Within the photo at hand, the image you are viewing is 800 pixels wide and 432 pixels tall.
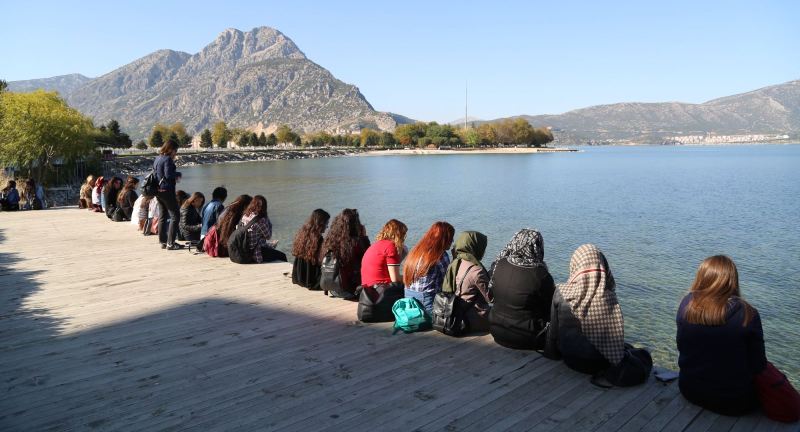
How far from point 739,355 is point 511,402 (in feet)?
6.08

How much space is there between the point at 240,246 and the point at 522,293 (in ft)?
22.3

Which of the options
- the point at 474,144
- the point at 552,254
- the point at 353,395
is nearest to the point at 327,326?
the point at 353,395

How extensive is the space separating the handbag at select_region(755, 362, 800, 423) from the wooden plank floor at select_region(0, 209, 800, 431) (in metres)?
0.10

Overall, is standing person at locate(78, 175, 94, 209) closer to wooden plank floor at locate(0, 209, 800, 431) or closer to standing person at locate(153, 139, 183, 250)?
standing person at locate(153, 139, 183, 250)

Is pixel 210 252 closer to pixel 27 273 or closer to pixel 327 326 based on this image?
pixel 27 273

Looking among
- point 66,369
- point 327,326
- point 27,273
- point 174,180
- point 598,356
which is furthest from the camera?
point 174,180

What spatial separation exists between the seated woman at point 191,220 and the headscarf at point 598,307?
9.96m

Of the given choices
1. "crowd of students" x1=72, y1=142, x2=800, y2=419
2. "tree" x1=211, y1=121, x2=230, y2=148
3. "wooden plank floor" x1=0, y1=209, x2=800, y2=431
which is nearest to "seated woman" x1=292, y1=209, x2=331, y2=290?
"crowd of students" x1=72, y1=142, x2=800, y2=419

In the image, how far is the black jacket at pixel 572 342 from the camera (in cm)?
502

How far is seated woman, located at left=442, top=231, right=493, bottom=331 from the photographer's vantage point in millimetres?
6164

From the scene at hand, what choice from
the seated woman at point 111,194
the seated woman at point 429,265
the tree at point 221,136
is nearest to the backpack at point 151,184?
the seated woman at point 429,265

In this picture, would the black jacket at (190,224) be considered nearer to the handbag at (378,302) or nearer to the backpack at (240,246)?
the backpack at (240,246)

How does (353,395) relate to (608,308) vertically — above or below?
below

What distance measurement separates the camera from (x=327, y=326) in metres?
6.80
